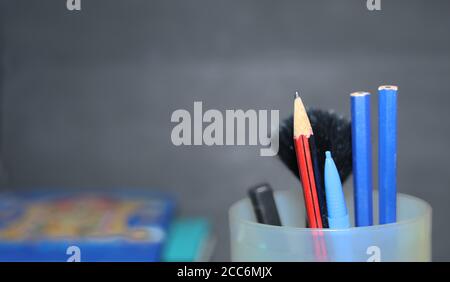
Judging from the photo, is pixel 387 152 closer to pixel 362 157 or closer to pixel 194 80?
pixel 362 157

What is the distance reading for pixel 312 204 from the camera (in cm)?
18

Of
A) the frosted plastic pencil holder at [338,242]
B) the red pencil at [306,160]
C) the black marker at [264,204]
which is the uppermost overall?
the red pencil at [306,160]

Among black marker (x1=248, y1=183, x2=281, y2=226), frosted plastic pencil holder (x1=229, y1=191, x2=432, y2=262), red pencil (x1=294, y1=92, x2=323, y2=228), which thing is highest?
red pencil (x1=294, y1=92, x2=323, y2=228)

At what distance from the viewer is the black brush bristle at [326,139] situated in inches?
7.3

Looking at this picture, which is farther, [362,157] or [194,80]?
[194,80]

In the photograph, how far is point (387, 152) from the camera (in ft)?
0.58

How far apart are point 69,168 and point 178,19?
4.2 inches

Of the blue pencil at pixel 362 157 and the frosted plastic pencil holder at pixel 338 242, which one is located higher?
the blue pencil at pixel 362 157

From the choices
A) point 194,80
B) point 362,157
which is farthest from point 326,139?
point 194,80

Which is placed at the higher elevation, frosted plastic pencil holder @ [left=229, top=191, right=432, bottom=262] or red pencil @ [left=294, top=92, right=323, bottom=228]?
red pencil @ [left=294, top=92, right=323, bottom=228]

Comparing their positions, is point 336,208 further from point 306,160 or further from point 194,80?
point 194,80

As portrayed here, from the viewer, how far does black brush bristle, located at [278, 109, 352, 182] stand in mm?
185

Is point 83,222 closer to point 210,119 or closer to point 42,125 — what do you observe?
point 42,125

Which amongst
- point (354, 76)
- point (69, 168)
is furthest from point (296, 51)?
point (69, 168)
